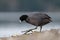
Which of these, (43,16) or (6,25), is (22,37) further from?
(6,25)

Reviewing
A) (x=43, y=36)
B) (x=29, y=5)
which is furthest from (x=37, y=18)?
(x=29, y=5)

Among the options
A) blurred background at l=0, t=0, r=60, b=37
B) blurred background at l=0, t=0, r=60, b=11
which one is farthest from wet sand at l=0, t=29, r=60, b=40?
blurred background at l=0, t=0, r=60, b=11

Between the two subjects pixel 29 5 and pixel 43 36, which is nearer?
pixel 43 36

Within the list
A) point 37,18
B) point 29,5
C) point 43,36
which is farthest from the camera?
point 29,5

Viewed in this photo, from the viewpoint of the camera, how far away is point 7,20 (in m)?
2.48

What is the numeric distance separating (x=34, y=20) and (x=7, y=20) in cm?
74

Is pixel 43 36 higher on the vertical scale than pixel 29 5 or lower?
lower

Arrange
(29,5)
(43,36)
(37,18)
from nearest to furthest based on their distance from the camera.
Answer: (43,36), (37,18), (29,5)

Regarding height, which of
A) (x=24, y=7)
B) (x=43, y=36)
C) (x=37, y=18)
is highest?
(x=24, y=7)

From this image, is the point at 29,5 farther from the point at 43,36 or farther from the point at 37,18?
the point at 43,36

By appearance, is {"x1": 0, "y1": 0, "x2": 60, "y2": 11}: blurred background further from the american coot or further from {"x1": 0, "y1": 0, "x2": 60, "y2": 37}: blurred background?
the american coot

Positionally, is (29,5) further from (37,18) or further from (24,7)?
(37,18)

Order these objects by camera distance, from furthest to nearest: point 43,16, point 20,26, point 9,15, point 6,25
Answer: point 9,15, point 6,25, point 20,26, point 43,16

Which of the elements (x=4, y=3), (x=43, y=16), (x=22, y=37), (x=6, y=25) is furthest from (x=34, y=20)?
(x=4, y=3)
